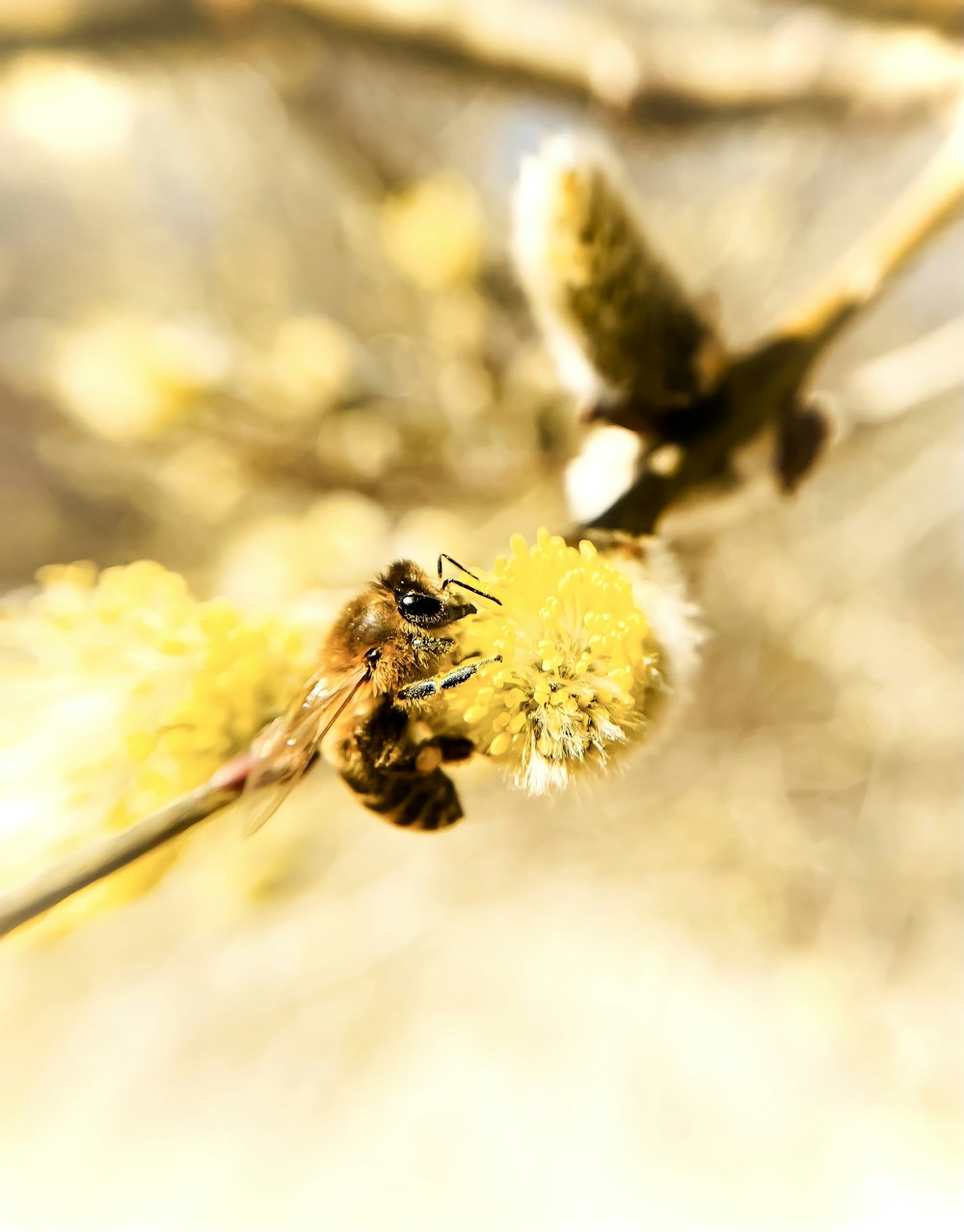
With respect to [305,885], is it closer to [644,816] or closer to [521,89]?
[644,816]

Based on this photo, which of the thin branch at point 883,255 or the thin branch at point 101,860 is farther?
the thin branch at point 883,255

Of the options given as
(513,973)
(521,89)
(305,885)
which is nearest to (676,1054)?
(513,973)

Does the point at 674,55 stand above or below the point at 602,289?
above

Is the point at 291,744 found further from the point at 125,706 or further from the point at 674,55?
the point at 674,55

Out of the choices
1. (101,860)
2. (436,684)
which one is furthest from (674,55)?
(101,860)

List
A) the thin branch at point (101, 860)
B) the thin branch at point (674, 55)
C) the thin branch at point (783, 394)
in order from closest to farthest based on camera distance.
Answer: the thin branch at point (101, 860)
the thin branch at point (783, 394)
the thin branch at point (674, 55)

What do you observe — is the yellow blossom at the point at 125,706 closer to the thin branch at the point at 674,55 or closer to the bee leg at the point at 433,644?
the bee leg at the point at 433,644

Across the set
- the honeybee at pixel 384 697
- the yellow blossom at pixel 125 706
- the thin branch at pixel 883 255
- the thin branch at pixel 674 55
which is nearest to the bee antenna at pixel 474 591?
the honeybee at pixel 384 697
